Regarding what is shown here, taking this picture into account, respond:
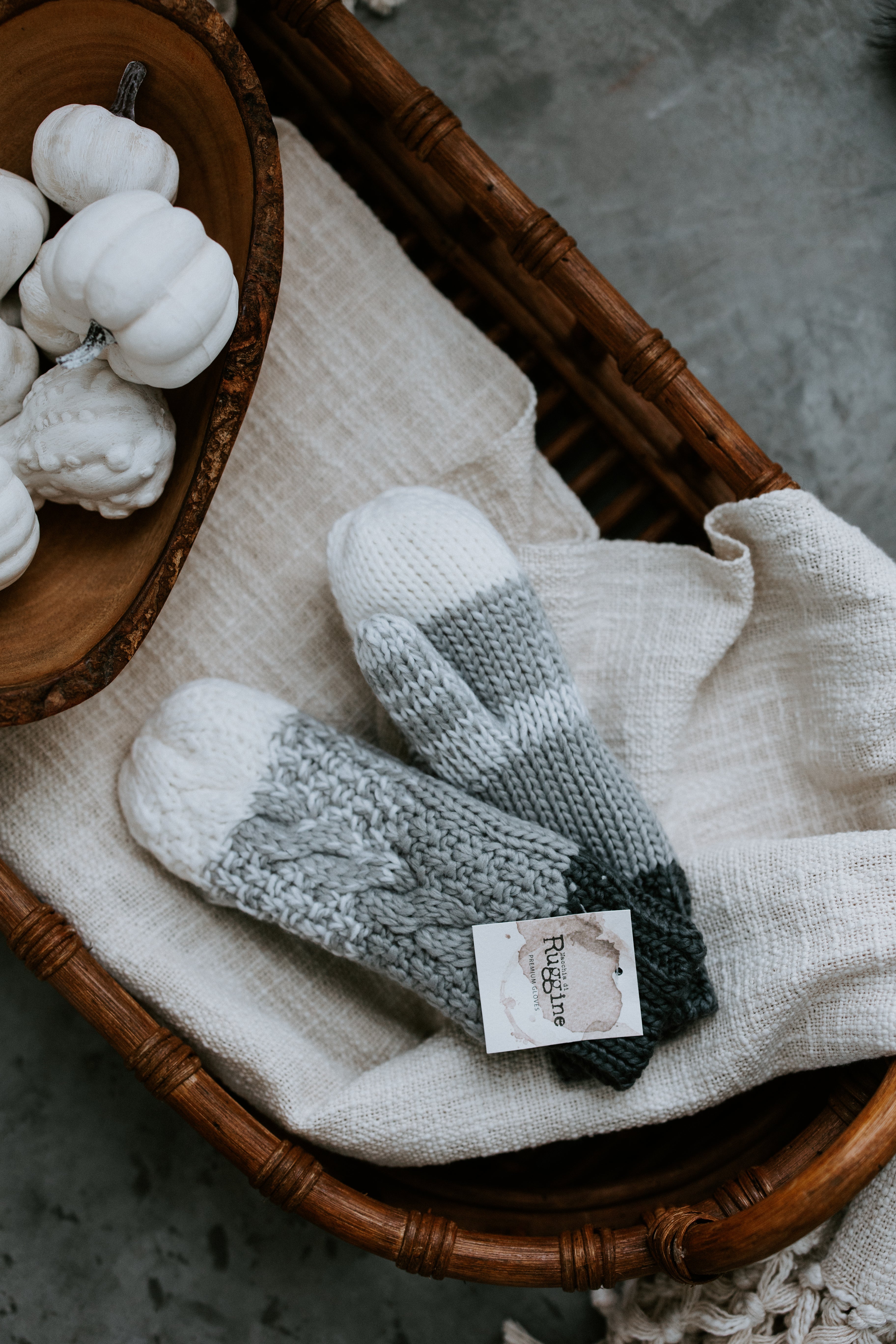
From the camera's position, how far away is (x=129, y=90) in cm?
68

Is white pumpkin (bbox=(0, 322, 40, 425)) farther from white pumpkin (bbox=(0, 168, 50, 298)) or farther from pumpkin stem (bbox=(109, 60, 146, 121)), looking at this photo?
pumpkin stem (bbox=(109, 60, 146, 121))

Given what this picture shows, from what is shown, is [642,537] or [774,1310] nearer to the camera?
[774,1310]

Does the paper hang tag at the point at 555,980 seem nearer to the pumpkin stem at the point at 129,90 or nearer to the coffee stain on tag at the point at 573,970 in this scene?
the coffee stain on tag at the point at 573,970

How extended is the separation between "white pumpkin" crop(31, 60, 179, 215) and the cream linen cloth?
0.21 m

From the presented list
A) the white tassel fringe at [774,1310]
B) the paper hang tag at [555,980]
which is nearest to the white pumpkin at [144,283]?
the paper hang tag at [555,980]

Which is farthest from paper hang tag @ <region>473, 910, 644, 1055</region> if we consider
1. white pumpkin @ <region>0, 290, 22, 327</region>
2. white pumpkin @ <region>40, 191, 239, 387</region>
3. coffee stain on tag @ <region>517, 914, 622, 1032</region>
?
white pumpkin @ <region>0, 290, 22, 327</region>

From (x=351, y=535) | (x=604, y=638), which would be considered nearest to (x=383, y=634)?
(x=351, y=535)

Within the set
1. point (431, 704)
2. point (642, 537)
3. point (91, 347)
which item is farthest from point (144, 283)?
point (642, 537)

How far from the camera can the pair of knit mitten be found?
72 centimetres

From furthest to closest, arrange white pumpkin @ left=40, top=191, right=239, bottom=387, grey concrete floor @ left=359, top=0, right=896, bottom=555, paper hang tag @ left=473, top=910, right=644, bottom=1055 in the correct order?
grey concrete floor @ left=359, top=0, right=896, bottom=555
paper hang tag @ left=473, top=910, right=644, bottom=1055
white pumpkin @ left=40, top=191, right=239, bottom=387

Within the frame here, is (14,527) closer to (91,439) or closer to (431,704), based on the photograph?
(91,439)

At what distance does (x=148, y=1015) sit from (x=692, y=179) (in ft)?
3.22

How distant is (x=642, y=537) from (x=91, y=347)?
19.7 inches

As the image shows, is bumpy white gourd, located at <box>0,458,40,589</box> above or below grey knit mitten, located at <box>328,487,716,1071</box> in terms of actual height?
above
